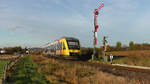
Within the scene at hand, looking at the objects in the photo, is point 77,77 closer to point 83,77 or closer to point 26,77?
point 83,77

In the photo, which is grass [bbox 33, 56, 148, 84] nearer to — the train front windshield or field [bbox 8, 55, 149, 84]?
field [bbox 8, 55, 149, 84]

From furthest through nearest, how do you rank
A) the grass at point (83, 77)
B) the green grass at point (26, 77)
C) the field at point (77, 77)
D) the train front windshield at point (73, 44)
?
the train front windshield at point (73, 44) → the green grass at point (26, 77) → the field at point (77, 77) → the grass at point (83, 77)

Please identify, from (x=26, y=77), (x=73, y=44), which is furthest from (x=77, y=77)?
(x=73, y=44)

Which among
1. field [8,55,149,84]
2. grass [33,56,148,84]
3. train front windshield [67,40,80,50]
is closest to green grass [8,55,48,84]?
field [8,55,149,84]

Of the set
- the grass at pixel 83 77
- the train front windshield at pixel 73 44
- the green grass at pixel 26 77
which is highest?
the train front windshield at pixel 73 44

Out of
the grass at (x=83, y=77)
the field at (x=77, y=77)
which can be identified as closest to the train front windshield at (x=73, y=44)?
the field at (x=77, y=77)

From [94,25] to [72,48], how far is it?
20.1ft

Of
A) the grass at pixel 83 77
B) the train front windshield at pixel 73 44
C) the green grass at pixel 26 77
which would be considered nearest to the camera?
the grass at pixel 83 77

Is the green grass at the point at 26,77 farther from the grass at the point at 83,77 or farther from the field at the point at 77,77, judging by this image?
the grass at the point at 83,77

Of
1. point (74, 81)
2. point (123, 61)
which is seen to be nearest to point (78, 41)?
point (123, 61)

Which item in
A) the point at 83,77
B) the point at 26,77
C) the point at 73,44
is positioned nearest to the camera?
the point at 83,77

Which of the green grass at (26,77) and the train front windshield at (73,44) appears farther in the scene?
the train front windshield at (73,44)

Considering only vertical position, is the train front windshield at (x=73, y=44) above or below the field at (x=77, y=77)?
above

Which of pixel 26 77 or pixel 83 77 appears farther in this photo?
pixel 26 77
